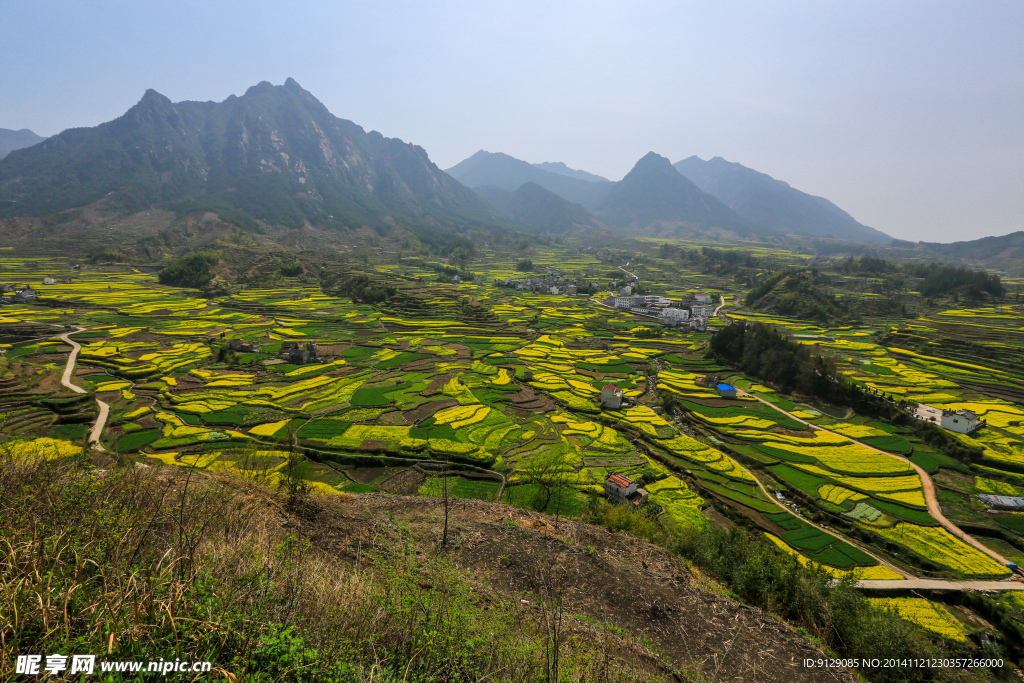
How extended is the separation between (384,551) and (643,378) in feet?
128

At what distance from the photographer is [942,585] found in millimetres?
18406

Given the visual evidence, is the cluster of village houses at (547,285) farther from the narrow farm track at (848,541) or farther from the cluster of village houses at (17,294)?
the cluster of village houses at (17,294)

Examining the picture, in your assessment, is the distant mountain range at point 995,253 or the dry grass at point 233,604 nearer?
the dry grass at point 233,604

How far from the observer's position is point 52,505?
5453mm

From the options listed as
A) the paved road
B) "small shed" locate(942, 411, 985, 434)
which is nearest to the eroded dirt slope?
the paved road

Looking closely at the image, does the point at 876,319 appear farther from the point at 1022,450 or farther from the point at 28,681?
the point at 28,681

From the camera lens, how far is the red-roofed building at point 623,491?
2288cm

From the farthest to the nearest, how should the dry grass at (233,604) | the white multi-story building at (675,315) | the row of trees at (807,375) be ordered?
the white multi-story building at (675,315) < the row of trees at (807,375) < the dry grass at (233,604)

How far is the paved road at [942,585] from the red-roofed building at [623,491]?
10.7 meters

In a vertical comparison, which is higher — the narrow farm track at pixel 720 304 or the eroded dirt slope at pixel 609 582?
the narrow farm track at pixel 720 304

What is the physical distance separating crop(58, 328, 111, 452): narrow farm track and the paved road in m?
43.1

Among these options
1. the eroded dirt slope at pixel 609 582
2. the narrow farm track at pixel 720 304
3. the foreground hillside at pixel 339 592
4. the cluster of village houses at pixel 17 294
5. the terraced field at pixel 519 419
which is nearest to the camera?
the foreground hillside at pixel 339 592

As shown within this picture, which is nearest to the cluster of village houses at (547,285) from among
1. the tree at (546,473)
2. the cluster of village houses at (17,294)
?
the tree at (546,473)

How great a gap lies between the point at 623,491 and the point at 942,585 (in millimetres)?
15615
